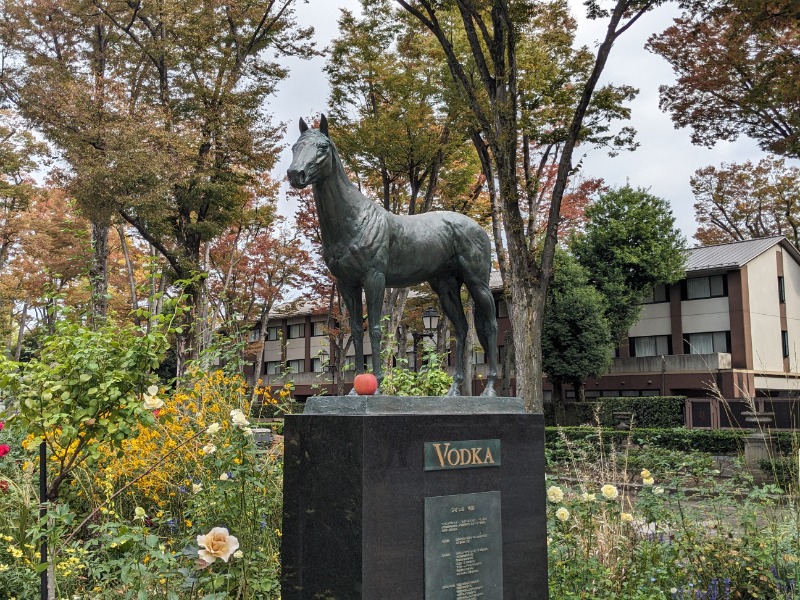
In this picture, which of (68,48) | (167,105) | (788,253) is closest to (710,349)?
(788,253)

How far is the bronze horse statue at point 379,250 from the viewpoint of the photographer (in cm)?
488

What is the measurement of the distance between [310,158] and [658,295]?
32549 millimetres

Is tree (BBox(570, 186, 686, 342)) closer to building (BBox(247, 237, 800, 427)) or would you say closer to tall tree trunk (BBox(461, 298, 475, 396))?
building (BBox(247, 237, 800, 427))

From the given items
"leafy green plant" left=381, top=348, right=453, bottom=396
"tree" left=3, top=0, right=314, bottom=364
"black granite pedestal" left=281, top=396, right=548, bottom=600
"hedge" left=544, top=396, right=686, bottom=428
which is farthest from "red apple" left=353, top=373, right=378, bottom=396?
"hedge" left=544, top=396, right=686, bottom=428

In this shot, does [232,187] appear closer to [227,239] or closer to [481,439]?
[227,239]

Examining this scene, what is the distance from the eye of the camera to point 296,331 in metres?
48.7

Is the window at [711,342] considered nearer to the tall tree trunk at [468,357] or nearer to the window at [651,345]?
the window at [651,345]

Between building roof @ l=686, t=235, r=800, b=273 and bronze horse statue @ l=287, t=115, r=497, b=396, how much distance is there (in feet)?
92.9

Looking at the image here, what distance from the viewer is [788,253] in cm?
3381

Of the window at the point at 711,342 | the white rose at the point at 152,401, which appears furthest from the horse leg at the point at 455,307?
the window at the point at 711,342

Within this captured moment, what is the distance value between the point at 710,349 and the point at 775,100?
22.0m

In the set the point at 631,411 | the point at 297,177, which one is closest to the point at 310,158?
the point at 297,177

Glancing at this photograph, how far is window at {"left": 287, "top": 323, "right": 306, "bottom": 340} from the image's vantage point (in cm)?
4778

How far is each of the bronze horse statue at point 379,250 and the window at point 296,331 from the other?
42.3 metres
